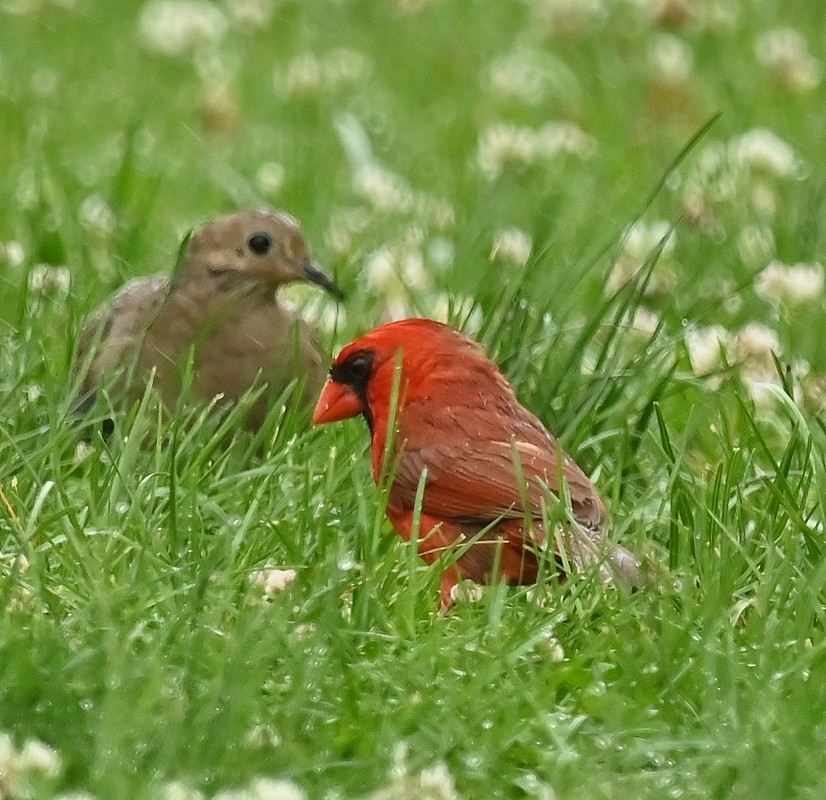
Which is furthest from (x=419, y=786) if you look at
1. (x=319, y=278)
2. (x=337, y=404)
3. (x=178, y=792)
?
(x=319, y=278)

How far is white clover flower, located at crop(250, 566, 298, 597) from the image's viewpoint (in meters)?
3.97

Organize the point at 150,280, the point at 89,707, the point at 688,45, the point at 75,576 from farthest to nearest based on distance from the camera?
the point at 688,45
the point at 150,280
the point at 75,576
the point at 89,707

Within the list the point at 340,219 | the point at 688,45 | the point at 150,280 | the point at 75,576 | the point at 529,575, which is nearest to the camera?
the point at 75,576

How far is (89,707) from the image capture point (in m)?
3.39

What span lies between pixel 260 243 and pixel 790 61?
3648 mm

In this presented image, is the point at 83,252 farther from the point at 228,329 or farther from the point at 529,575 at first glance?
the point at 529,575

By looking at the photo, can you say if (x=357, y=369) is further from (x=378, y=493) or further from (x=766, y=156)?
(x=766, y=156)

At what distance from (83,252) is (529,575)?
2.21 meters

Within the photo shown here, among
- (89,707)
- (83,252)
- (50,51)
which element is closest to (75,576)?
(89,707)

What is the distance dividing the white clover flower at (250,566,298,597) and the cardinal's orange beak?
64cm

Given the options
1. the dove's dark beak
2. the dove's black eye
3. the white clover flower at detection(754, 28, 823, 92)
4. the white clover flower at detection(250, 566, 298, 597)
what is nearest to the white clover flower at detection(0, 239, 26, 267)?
the dove's black eye

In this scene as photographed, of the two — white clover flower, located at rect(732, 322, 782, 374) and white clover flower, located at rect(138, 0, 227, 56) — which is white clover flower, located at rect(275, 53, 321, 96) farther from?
white clover flower, located at rect(732, 322, 782, 374)

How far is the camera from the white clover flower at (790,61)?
8484mm

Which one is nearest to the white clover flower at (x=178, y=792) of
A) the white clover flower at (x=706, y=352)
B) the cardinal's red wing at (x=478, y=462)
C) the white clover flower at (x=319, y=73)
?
the cardinal's red wing at (x=478, y=462)
